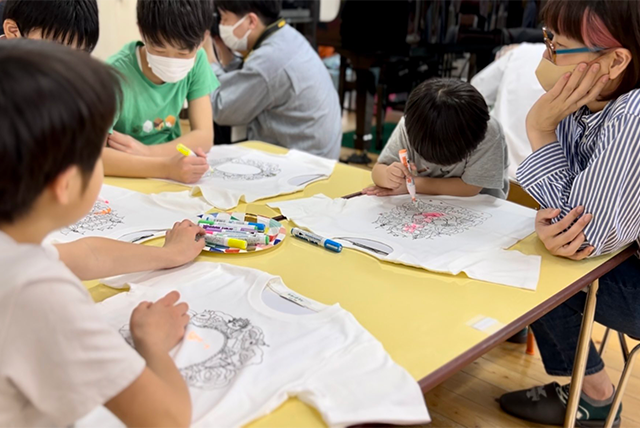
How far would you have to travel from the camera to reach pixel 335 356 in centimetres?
78

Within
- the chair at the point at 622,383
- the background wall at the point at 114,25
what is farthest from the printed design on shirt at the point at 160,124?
Result: the background wall at the point at 114,25

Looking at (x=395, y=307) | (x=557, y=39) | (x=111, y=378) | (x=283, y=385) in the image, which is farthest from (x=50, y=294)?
(x=557, y=39)

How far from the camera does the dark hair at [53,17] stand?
1.27 m

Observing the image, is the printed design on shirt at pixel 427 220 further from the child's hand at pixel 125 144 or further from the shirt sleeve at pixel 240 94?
the shirt sleeve at pixel 240 94

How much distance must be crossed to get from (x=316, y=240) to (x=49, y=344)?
2.16ft

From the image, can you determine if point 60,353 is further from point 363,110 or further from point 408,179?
point 363,110

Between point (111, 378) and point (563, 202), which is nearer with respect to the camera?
point (111, 378)

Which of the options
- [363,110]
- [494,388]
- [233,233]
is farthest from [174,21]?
[363,110]

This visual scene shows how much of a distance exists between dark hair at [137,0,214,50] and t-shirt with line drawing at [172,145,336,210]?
0.34m

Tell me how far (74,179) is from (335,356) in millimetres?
387

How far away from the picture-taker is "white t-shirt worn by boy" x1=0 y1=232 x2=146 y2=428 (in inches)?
22.1

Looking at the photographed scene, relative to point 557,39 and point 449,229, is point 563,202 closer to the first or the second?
point 449,229

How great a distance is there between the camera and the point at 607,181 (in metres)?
1.14

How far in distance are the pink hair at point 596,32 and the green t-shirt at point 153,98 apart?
1088 mm
